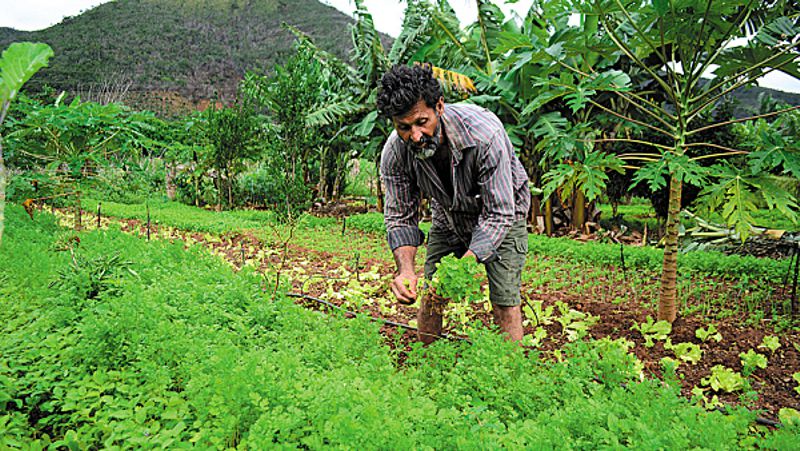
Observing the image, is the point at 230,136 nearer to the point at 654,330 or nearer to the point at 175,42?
the point at 654,330

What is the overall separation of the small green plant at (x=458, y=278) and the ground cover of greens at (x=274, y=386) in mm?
261

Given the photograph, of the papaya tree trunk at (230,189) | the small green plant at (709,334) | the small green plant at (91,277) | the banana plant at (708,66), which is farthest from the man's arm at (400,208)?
the papaya tree trunk at (230,189)

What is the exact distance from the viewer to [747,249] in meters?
7.07

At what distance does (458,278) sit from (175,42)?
53256 millimetres

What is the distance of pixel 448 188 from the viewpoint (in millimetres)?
3211

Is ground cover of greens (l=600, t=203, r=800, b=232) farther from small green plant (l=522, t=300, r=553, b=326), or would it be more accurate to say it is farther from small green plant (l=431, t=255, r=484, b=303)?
small green plant (l=431, t=255, r=484, b=303)

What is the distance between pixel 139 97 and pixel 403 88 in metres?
40.5

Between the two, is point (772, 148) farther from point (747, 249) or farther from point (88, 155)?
point (88, 155)

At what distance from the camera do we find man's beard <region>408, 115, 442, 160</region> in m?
2.76

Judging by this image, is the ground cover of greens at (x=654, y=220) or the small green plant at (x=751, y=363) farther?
the ground cover of greens at (x=654, y=220)

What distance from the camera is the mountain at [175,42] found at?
131 feet

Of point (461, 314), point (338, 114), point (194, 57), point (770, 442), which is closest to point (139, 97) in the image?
point (194, 57)

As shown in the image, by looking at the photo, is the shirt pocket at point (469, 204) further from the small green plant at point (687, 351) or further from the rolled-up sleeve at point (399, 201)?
the small green plant at point (687, 351)

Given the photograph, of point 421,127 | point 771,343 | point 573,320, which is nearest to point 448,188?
point 421,127
